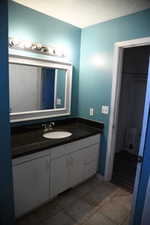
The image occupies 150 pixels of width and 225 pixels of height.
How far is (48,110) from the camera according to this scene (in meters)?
2.41

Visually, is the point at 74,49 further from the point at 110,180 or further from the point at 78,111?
the point at 110,180

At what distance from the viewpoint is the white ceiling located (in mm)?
1792

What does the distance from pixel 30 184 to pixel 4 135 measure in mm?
853

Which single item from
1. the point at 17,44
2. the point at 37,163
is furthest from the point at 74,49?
the point at 37,163

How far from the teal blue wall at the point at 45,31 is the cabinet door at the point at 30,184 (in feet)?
4.14

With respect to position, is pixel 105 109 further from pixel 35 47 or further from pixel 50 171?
pixel 35 47

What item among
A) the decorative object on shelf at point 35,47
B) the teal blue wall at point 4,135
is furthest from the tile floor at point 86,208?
the decorative object on shelf at point 35,47

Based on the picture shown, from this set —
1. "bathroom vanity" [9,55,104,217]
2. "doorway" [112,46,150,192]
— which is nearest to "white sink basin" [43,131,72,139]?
"bathroom vanity" [9,55,104,217]

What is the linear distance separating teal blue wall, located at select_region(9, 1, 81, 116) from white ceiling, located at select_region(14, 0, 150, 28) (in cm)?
9

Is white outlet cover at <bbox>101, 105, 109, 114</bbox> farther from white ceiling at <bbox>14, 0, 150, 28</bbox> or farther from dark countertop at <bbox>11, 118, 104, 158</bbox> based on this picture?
white ceiling at <bbox>14, 0, 150, 28</bbox>

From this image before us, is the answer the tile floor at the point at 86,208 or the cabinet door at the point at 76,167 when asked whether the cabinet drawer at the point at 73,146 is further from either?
the tile floor at the point at 86,208

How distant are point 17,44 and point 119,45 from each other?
1.35 meters

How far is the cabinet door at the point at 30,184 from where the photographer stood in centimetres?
161

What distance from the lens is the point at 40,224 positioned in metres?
1.71
